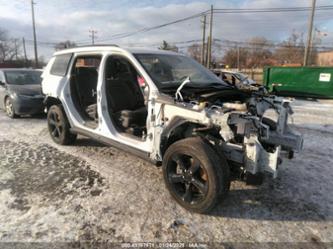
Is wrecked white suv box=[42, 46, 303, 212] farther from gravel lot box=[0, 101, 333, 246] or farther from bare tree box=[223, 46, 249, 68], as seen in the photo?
bare tree box=[223, 46, 249, 68]

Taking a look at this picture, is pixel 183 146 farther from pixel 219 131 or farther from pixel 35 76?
pixel 35 76

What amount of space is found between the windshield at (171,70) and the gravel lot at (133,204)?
146 centimetres

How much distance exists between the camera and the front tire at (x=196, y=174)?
2.95 m

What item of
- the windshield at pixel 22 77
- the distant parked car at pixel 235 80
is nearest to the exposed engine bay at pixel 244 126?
the distant parked car at pixel 235 80

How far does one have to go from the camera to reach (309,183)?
3.98m

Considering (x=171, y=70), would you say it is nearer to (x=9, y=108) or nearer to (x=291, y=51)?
(x=9, y=108)

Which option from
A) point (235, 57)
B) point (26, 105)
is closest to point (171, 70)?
point (26, 105)

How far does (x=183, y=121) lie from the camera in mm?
3297

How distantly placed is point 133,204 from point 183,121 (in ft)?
3.90

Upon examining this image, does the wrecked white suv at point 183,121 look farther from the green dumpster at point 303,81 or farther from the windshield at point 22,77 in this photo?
the green dumpster at point 303,81

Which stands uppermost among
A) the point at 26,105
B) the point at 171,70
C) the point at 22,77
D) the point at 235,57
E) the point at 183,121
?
the point at 235,57

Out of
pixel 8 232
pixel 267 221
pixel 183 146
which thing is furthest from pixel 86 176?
pixel 267 221

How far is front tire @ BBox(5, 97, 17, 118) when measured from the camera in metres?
8.23

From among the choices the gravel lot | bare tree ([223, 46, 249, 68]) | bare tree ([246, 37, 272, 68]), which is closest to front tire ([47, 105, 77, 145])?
the gravel lot
